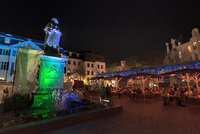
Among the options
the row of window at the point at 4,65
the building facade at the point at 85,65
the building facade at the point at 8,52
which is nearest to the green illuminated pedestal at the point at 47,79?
the building facade at the point at 8,52

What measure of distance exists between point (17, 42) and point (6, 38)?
2092 millimetres

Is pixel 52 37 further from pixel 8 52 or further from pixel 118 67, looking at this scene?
pixel 118 67

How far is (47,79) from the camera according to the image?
21.7ft

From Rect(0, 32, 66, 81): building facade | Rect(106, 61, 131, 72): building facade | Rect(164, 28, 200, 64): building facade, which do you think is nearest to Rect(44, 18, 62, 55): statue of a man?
Rect(0, 32, 66, 81): building facade

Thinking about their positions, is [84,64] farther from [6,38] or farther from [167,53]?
[167,53]

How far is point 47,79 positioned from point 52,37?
2.92 metres

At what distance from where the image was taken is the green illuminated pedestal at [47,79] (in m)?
6.11

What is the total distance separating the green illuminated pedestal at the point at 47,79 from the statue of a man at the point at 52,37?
0.73 metres

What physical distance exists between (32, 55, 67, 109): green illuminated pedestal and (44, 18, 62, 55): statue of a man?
0.73 meters

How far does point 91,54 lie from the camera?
1655 inches

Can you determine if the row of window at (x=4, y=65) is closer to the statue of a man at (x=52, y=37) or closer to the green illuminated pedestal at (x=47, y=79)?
the statue of a man at (x=52, y=37)

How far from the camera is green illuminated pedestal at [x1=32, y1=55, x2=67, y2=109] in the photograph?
611 cm

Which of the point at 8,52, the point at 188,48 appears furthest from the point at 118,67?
the point at 8,52

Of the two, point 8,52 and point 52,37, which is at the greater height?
point 8,52
